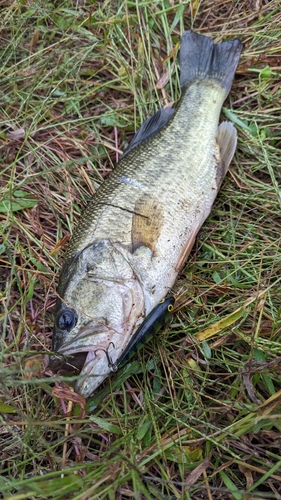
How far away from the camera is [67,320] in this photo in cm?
250

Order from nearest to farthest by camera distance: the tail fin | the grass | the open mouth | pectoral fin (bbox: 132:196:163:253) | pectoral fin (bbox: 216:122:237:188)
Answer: the grass < the open mouth < pectoral fin (bbox: 132:196:163:253) < pectoral fin (bbox: 216:122:237:188) < the tail fin

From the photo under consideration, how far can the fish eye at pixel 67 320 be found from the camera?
249 centimetres

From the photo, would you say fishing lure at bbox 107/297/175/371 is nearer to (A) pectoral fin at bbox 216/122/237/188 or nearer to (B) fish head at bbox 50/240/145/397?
(B) fish head at bbox 50/240/145/397

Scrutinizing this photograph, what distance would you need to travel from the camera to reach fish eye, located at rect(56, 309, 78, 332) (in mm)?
2492

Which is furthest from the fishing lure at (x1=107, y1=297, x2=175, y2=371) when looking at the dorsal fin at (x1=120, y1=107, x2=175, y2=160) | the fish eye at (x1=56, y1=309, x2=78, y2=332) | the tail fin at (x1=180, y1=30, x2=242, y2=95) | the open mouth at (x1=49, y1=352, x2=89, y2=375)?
the tail fin at (x1=180, y1=30, x2=242, y2=95)

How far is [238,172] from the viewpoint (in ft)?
10.6

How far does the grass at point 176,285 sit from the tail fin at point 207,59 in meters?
0.16

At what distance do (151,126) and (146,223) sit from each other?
31.9 inches

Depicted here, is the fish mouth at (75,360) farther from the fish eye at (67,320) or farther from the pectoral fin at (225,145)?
the pectoral fin at (225,145)

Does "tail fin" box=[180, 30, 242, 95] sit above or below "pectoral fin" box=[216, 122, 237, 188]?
above

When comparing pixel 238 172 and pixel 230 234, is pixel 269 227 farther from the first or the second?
pixel 238 172

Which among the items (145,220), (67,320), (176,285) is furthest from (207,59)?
(67,320)

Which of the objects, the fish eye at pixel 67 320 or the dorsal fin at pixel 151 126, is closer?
the fish eye at pixel 67 320

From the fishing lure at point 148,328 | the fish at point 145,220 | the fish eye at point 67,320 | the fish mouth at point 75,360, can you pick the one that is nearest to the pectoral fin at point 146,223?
Result: the fish at point 145,220
